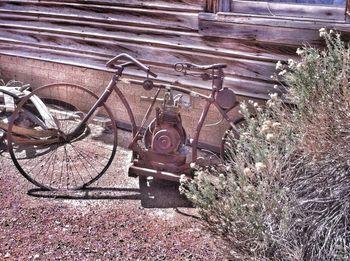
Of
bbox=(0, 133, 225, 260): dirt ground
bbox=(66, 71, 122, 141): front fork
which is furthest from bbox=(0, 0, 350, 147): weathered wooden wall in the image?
bbox=(0, 133, 225, 260): dirt ground

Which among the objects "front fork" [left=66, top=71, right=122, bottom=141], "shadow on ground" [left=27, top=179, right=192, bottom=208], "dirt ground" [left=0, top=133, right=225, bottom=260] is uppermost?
"front fork" [left=66, top=71, right=122, bottom=141]

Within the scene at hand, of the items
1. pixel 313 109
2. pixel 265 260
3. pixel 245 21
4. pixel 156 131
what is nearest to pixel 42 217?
pixel 156 131

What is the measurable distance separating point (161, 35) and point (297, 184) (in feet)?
10.2

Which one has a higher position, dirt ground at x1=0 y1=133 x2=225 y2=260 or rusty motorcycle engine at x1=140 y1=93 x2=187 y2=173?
rusty motorcycle engine at x1=140 y1=93 x2=187 y2=173

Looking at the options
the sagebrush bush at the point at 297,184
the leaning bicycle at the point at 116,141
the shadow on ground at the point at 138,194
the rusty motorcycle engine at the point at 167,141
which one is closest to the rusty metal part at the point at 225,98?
the leaning bicycle at the point at 116,141

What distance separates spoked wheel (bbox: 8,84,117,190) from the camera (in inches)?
187

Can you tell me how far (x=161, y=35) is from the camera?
5.84 metres

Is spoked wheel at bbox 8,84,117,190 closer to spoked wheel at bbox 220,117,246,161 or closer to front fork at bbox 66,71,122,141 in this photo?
front fork at bbox 66,71,122,141

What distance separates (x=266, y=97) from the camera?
5.13 m

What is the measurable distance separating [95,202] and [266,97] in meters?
2.12

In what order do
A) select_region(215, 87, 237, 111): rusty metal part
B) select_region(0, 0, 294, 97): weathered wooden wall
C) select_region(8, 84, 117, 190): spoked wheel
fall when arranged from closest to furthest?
select_region(215, 87, 237, 111): rusty metal part < select_region(8, 84, 117, 190): spoked wheel < select_region(0, 0, 294, 97): weathered wooden wall

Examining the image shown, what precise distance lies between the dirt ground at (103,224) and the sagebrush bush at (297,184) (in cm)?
42

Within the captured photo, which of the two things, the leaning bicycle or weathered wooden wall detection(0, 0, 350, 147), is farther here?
weathered wooden wall detection(0, 0, 350, 147)

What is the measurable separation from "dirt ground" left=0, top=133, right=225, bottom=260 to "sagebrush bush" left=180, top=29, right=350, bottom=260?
1.39 ft
